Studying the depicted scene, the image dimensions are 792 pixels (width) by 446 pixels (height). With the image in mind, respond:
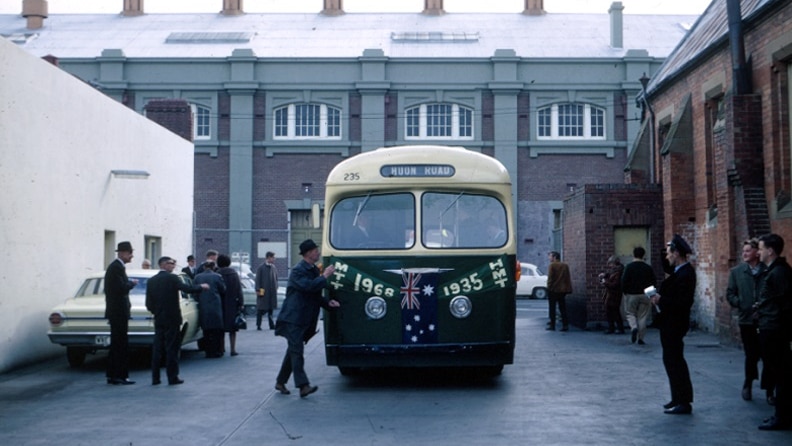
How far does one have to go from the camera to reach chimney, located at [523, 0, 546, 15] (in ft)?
155

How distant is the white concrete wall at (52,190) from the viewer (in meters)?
14.9

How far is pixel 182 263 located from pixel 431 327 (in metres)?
15.5

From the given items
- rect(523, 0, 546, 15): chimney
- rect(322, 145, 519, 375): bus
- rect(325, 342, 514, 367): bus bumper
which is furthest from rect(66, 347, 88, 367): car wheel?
rect(523, 0, 546, 15): chimney

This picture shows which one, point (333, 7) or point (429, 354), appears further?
point (333, 7)

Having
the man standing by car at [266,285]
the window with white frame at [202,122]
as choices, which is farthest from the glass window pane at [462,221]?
the window with white frame at [202,122]

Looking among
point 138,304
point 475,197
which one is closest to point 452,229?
point 475,197

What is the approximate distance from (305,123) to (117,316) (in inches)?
1102

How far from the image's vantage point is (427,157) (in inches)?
495

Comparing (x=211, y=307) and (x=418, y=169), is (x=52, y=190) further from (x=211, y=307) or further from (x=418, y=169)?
(x=418, y=169)

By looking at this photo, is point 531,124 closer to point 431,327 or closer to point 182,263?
point 182,263

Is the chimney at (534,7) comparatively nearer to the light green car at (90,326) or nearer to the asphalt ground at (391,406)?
the asphalt ground at (391,406)

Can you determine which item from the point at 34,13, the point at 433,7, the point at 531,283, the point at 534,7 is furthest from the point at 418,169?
the point at 34,13

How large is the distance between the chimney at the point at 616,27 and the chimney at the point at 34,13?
1040 inches

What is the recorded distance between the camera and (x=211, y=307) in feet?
52.8
